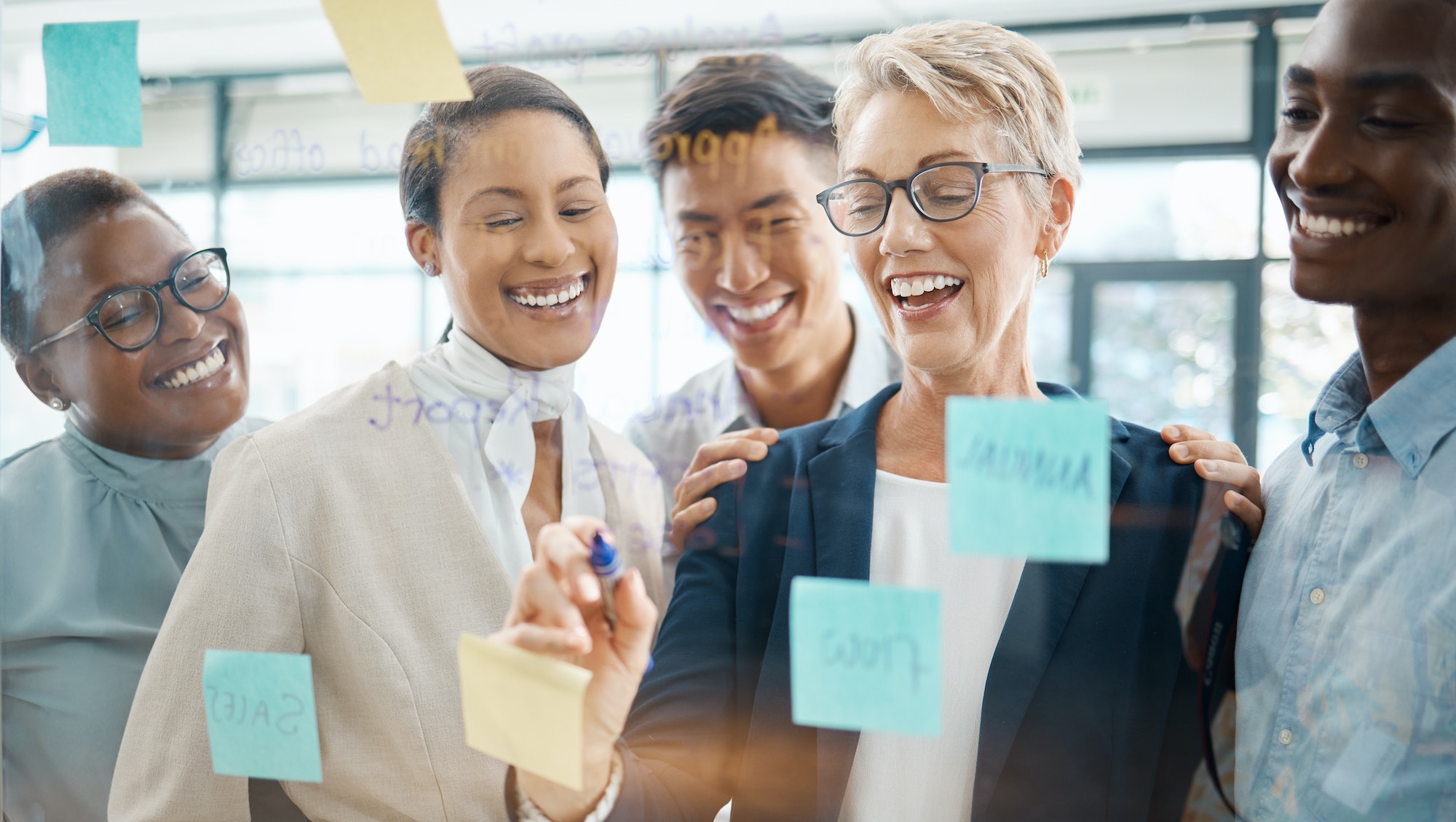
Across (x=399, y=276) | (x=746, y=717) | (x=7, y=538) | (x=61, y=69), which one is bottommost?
(x=746, y=717)

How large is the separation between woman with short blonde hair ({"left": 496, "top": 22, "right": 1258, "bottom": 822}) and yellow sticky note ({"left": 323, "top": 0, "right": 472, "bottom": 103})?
41 centimetres

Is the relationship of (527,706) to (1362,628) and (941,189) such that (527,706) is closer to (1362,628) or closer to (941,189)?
(941,189)

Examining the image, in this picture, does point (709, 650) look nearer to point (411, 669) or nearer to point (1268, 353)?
point (411, 669)

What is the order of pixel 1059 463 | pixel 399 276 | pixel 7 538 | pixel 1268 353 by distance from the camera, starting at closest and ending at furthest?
1. pixel 1059 463
2. pixel 1268 353
3. pixel 399 276
4. pixel 7 538

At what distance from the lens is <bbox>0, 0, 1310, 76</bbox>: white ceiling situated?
34.7 inches

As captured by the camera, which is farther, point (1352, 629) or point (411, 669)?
point (411, 669)

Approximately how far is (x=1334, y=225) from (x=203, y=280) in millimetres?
1168

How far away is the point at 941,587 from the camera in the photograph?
867 millimetres

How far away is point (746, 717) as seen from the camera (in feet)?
2.97

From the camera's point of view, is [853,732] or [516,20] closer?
[853,732]

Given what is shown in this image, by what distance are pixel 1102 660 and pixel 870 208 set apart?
1.50 feet

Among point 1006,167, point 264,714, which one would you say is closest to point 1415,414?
point 1006,167

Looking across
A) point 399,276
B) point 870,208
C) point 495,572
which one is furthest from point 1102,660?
point 399,276

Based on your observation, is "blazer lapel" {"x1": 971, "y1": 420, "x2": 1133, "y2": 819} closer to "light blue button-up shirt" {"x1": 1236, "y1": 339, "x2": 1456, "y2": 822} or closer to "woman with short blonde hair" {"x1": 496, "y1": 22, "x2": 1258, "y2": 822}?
"woman with short blonde hair" {"x1": 496, "y1": 22, "x2": 1258, "y2": 822}
